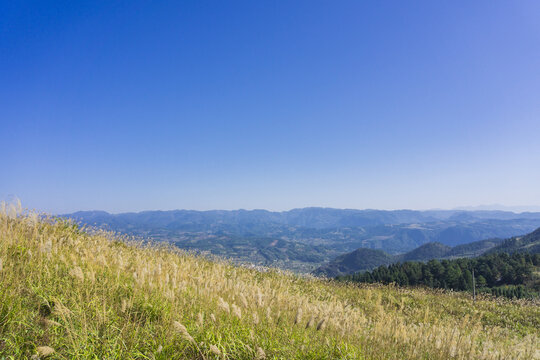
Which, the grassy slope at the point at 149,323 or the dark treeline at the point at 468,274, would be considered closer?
the grassy slope at the point at 149,323

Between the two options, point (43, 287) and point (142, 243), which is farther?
point (142, 243)

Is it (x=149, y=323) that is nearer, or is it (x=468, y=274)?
(x=149, y=323)

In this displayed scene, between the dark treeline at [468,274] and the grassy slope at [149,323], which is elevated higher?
the grassy slope at [149,323]

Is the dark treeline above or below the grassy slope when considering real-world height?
below

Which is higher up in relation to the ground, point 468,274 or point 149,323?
point 149,323

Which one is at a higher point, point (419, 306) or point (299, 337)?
point (299, 337)

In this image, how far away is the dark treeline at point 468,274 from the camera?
7744 centimetres

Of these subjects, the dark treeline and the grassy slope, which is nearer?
the grassy slope

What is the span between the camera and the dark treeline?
77438 mm

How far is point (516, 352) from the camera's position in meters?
5.66

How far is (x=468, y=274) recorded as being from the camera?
78.1m

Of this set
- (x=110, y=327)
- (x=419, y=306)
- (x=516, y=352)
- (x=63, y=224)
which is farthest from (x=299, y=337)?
(x=419, y=306)

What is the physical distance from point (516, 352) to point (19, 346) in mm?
8609

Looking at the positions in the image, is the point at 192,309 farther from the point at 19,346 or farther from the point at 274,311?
the point at 19,346
